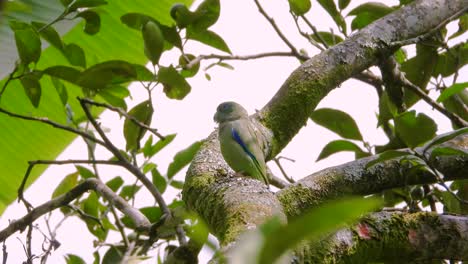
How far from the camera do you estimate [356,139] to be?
105 inches

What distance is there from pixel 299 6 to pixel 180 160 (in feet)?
2.82

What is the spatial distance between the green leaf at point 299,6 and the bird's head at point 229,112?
489 mm

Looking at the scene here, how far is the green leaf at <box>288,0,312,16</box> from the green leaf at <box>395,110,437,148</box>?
846 millimetres

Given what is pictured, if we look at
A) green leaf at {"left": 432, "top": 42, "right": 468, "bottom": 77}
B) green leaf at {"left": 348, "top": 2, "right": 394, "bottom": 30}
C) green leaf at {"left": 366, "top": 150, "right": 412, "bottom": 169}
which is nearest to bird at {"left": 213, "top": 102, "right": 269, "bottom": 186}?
green leaf at {"left": 366, "top": 150, "right": 412, "bottom": 169}

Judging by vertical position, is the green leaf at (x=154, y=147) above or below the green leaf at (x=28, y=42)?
below

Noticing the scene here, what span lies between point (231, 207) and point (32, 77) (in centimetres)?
115

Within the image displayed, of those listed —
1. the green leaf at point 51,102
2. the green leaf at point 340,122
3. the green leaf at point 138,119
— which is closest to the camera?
the green leaf at point 138,119

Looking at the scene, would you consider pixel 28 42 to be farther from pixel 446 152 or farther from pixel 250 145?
pixel 446 152

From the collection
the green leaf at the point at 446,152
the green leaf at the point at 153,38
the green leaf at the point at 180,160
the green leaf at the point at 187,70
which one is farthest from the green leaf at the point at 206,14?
the green leaf at the point at 446,152

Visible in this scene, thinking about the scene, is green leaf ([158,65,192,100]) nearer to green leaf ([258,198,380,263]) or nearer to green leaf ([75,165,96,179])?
green leaf ([75,165,96,179])

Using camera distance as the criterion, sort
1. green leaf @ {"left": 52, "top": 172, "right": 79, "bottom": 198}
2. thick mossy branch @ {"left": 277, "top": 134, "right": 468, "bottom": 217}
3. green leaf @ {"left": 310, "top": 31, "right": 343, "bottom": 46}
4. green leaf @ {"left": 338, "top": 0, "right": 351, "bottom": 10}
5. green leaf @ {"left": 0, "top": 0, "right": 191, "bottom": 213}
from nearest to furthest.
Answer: thick mossy branch @ {"left": 277, "top": 134, "right": 468, "bottom": 217} < green leaf @ {"left": 338, "top": 0, "right": 351, "bottom": 10} < green leaf @ {"left": 52, "top": 172, "right": 79, "bottom": 198} < green leaf @ {"left": 310, "top": 31, "right": 343, "bottom": 46} < green leaf @ {"left": 0, "top": 0, "right": 191, "bottom": 213}

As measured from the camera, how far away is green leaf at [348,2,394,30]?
287cm

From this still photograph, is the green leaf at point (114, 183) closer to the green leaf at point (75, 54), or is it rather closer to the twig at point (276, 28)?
the green leaf at point (75, 54)

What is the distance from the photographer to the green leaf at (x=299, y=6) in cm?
274
